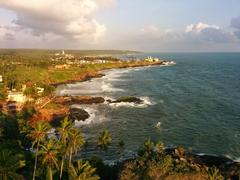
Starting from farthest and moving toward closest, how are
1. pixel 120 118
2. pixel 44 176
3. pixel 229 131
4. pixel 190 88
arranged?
pixel 190 88, pixel 120 118, pixel 229 131, pixel 44 176

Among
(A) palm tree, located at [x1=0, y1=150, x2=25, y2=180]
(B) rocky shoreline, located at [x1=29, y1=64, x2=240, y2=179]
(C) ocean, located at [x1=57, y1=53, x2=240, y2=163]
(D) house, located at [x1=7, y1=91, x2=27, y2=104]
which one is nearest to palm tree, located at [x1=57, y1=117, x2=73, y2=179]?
(A) palm tree, located at [x1=0, y1=150, x2=25, y2=180]

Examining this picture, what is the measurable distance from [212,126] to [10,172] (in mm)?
77974

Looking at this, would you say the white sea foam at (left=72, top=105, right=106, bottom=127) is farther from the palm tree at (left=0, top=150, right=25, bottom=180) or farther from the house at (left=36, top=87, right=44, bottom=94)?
the palm tree at (left=0, top=150, right=25, bottom=180)

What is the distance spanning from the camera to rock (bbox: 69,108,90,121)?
11931 centimetres

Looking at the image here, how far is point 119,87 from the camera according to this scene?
198 metres

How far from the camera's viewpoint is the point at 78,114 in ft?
404

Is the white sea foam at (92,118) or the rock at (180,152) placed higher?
the rock at (180,152)

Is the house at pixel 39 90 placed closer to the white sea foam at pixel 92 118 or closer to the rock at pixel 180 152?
the white sea foam at pixel 92 118

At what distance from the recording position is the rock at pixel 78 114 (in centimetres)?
11931

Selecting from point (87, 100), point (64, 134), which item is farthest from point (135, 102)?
point (64, 134)

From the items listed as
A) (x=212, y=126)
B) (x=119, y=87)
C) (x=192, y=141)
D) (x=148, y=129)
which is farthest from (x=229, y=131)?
(x=119, y=87)

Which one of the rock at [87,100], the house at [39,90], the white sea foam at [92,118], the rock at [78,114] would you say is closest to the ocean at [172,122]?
the white sea foam at [92,118]

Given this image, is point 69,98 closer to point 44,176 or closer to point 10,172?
point 44,176

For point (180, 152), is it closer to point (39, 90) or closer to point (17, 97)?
point (17, 97)
